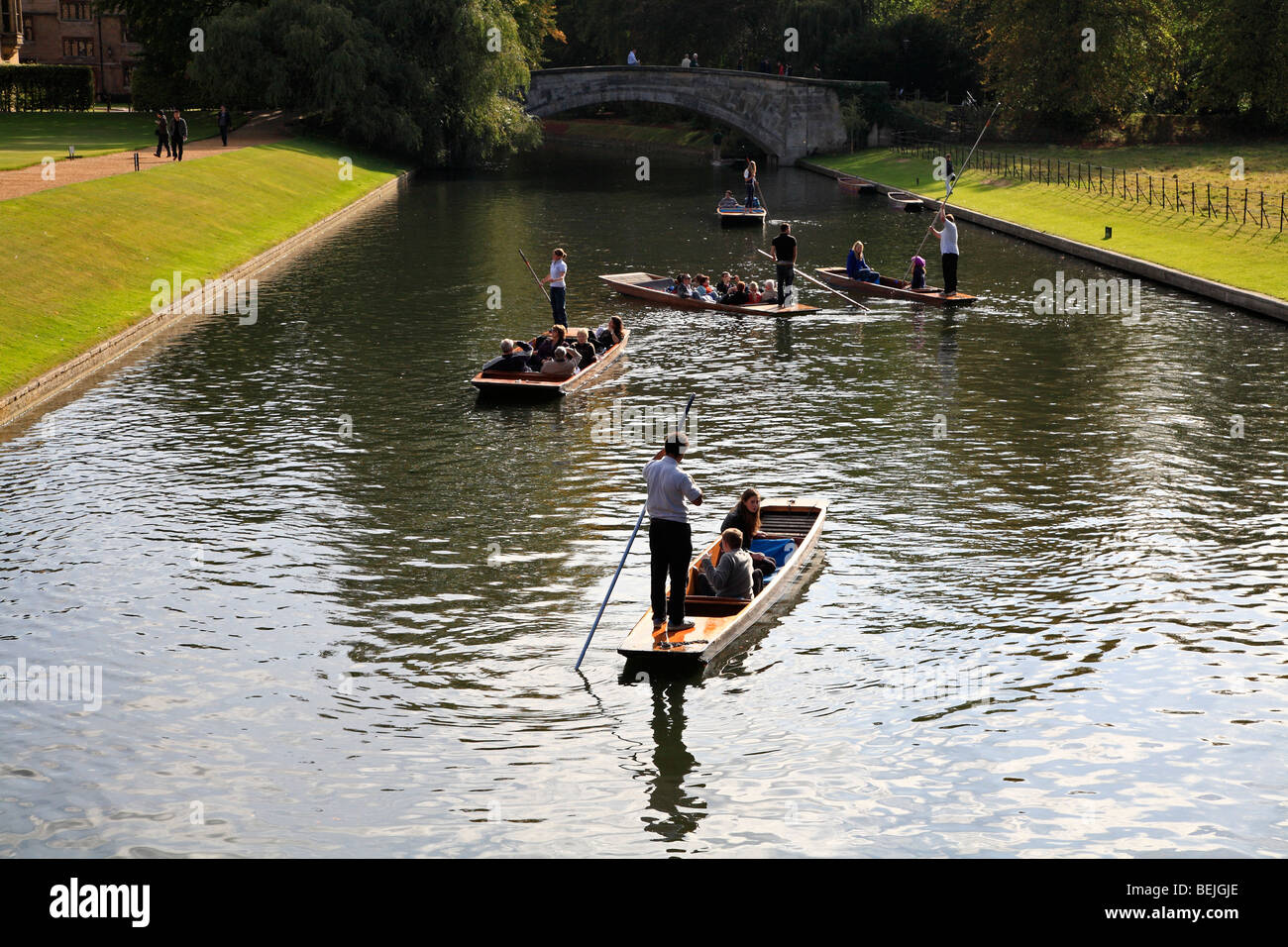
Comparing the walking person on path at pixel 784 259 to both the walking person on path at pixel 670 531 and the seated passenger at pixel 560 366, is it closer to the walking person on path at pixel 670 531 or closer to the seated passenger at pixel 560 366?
the seated passenger at pixel 560 366

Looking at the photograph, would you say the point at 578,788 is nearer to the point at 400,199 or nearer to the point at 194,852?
the point at 194,852

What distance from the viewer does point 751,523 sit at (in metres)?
17.7

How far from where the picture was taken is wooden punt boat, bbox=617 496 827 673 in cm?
1498

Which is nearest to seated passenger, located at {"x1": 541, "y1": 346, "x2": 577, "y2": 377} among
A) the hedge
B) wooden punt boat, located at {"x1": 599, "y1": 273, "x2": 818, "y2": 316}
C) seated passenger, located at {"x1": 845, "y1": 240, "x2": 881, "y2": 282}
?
wooden punt boat, located at {"x1": 599, "y1": 273, "x2": 818, "y2": 316}

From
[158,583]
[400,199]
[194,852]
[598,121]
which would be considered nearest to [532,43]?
[598,121]

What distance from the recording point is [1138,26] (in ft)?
258

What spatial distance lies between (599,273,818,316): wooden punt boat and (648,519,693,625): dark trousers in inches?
845

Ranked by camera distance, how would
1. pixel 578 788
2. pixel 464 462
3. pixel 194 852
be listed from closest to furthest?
pixel 194 852 → pixel 578 788 → pixel 464 462

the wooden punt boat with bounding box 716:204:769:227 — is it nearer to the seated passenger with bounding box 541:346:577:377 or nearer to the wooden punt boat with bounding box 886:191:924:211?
the wooden punt boat with bounding box 886:191:924:211

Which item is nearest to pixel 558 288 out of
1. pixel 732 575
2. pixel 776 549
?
pixel 776 549

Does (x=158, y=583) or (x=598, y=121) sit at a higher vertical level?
(x=598, y=121)

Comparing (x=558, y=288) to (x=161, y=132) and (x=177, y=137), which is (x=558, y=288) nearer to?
(x=177, y=137)

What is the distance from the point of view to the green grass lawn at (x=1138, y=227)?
3975 cm
